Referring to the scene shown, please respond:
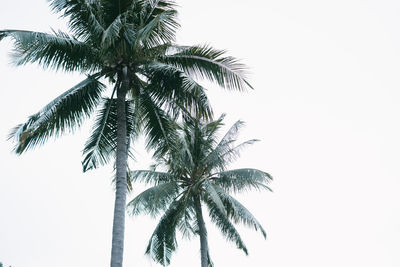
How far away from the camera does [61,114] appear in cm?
1059

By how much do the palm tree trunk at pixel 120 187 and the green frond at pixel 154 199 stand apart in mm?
7937

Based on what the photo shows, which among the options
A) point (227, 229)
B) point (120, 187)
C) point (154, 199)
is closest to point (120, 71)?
point (120, 187)

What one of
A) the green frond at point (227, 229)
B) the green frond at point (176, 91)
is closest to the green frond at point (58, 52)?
the green frond at point (176, 91)

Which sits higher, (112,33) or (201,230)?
(201,230)

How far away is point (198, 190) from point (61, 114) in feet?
29.6

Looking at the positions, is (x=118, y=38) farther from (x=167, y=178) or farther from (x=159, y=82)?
(x=167, y=178)

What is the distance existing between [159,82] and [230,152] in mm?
8156

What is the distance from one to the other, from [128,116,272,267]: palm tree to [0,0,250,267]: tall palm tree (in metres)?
6.38

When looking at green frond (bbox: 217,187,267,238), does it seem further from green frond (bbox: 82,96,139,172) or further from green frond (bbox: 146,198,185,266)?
green frond (bbox: 82,96,139,172)

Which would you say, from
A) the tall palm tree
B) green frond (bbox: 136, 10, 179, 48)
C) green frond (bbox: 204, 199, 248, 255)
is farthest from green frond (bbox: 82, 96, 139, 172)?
green frond (bbox: 204, 199, 248, 255)

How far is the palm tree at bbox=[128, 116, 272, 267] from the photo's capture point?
17986 millimetres

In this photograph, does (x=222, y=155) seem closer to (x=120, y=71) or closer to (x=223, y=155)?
(x=223, y=155)

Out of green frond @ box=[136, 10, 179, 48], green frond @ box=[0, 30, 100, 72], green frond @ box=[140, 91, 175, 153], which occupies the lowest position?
green frond @ box=[140, 91, 175, 153]

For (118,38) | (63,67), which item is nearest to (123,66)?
(118,38)
